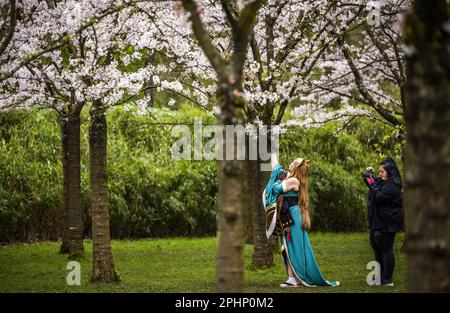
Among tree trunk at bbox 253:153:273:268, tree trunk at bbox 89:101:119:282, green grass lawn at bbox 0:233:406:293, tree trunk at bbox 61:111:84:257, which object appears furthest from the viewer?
tree trunk at bbox 61:111:84:257

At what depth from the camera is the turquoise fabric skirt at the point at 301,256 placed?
1132cm

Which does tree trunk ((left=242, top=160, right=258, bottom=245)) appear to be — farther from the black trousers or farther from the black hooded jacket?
the black trousers

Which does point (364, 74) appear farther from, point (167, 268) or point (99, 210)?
point (99, 210)

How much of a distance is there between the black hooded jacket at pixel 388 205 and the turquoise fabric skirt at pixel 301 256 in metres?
1.10

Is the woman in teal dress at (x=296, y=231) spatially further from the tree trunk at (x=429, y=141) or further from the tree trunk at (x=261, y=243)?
the tree trunk at (x=429, y=141)

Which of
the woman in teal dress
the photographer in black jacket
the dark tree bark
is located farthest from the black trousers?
the dark tree bark

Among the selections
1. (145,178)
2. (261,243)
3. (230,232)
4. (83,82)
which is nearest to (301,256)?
Result: (261,243)

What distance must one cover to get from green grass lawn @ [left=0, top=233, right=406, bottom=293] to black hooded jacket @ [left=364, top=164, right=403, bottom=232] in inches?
38.4

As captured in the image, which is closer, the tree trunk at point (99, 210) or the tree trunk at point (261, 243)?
the tree trunk at point (99, 210)

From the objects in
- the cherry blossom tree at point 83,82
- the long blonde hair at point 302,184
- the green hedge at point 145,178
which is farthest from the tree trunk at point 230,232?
the green hedge at point 145,178

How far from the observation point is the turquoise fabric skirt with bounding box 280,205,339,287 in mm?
11320

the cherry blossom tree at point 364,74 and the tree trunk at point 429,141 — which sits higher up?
the cherry blossom tree at point 364,74
